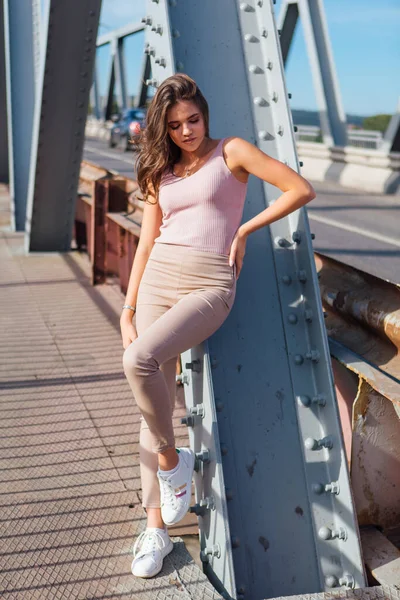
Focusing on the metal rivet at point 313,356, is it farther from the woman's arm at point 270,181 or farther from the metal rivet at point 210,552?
the metal rivet at point 210,552

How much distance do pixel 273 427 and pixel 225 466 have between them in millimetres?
270

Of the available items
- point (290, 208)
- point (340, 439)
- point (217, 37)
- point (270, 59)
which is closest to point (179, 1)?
point (217, 37)

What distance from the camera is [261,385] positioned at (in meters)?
3.21

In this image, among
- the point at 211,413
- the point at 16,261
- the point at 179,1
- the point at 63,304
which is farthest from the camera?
the point at 16,261

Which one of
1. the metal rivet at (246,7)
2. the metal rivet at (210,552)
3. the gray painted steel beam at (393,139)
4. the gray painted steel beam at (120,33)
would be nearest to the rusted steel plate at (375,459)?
the metal rivet at (210,552)

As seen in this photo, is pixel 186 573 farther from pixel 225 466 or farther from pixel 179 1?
pixel 179 1

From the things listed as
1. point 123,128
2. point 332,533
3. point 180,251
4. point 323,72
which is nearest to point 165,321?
point 180,251

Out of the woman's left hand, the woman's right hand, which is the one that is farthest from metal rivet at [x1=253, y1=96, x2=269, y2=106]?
the woman's right hand

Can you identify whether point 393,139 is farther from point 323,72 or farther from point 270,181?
point 270,181

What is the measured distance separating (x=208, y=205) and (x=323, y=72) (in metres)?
15.2

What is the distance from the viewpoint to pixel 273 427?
10.4 ft

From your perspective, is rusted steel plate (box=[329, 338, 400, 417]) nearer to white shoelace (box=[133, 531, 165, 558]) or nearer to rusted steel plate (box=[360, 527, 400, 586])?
rusted steel plate (box=[360, 527, 400, 586])

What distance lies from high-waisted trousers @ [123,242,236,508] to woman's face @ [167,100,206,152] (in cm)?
44

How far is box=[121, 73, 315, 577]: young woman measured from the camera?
2.87m
